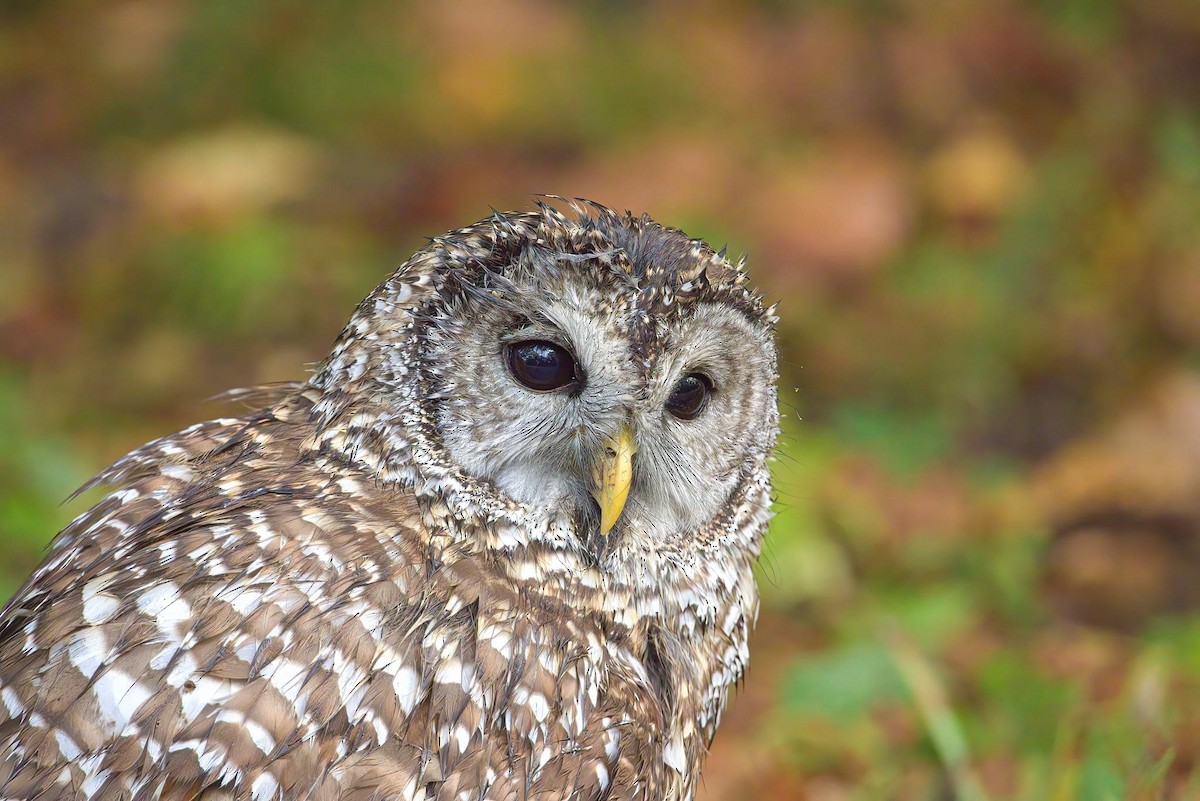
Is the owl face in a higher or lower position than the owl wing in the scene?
higher

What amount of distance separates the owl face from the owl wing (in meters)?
0.22

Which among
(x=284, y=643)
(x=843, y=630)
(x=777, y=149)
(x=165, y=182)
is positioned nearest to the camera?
(x=284, y=643)

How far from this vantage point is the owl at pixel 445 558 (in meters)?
2.17

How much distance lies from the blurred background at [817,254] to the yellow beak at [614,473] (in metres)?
1.40

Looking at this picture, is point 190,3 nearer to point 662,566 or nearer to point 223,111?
point 223,111

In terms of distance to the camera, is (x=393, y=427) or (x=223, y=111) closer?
(x=393, y=427)

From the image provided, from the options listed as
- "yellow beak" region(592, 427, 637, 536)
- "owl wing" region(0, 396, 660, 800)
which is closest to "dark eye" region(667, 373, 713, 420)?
"yellow beak" region(592, 427, 637, 536)

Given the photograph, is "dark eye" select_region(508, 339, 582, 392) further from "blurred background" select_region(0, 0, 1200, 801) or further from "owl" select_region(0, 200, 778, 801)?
"blurred background" select_region(0, 0, 1200, 801)

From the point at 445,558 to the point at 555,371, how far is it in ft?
1.40

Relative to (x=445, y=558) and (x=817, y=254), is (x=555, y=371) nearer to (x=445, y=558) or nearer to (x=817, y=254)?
(x=445, y=558)

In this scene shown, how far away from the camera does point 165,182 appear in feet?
21.0

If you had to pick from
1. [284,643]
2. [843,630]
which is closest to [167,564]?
[284,643]

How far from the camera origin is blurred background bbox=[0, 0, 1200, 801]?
425 centimetres

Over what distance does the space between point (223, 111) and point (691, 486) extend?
500 centimetres
